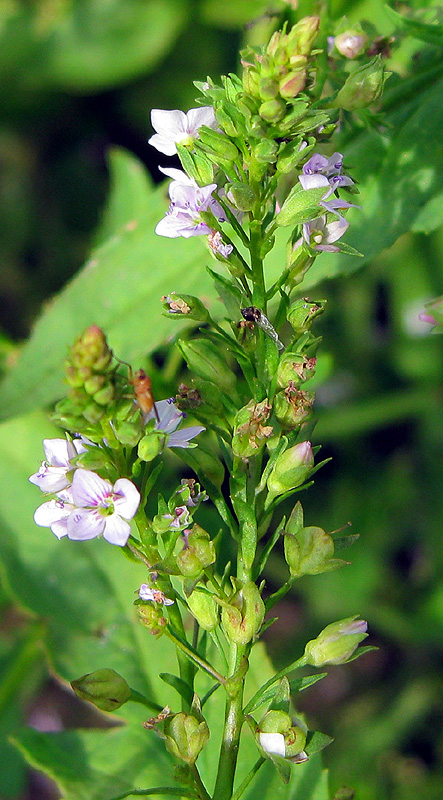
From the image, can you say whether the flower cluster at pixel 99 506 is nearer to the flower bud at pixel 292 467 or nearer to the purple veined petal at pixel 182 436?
the purple veined petal at pixel 182 436

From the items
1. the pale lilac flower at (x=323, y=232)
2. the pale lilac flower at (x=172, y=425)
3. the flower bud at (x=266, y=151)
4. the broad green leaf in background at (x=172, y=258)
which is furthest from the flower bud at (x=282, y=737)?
the broad green leaf in background at (x=172, y=258)

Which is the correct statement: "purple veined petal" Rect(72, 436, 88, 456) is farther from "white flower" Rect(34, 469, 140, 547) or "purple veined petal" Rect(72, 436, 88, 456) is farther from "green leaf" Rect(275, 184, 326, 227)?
"green leaf" Rect(275, 184, 326, 227)

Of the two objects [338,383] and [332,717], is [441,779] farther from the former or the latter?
[338,383]

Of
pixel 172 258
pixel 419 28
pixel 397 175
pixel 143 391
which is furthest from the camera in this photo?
pixel 172 258

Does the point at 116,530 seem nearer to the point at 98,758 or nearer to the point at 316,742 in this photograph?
the point at 316,742

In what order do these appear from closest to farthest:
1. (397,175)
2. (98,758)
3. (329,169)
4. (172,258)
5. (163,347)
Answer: (329,169) < (98,758) < (397,175) < (172,258) < (163,347)

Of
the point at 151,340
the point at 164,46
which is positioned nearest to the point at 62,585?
the point at 151,340

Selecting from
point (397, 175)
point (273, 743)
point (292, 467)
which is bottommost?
point (397, 175)

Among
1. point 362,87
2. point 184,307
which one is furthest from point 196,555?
point 362,87
